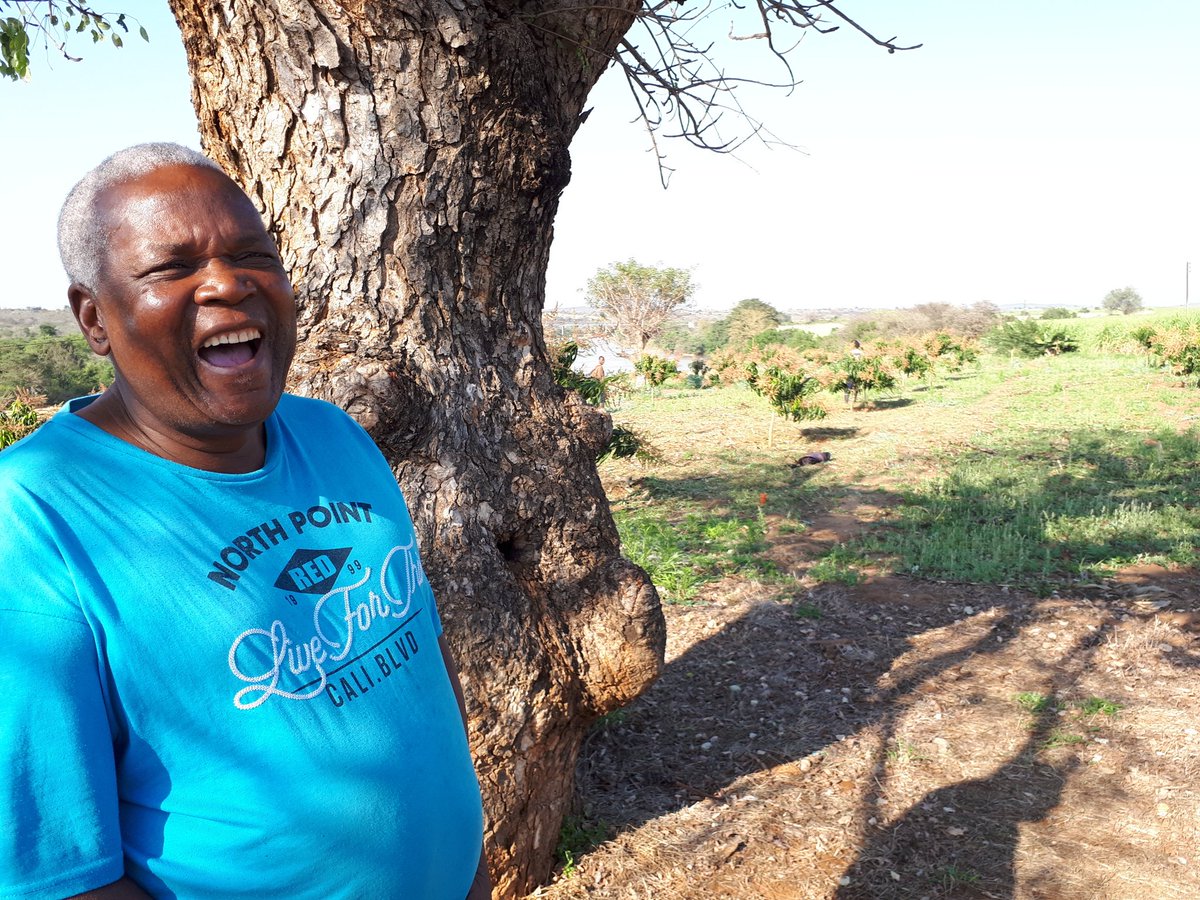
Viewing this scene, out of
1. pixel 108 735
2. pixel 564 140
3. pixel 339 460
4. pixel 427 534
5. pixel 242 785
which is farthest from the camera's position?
pixel 564 140

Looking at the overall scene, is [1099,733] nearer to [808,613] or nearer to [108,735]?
[808,613]

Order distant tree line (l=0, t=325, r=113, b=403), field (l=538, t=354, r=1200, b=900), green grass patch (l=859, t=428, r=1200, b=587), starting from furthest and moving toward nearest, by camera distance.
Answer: distant tree line (l=0, t=325, r=113, b=403), green grass patch (l=859, t=428, r=1200, b=587), field (l=538, t=354, r=1200, b=900)

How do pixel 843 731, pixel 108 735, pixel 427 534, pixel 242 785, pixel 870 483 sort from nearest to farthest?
pixel 108 735 < pixel 242 785 < pixel 427 534 < pixel 843 731 < pixel 870 483

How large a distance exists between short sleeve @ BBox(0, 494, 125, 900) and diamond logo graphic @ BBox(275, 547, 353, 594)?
0.90 feet

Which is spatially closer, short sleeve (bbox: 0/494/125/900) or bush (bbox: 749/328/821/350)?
short sleeve (bbox: 0/494/125/900)

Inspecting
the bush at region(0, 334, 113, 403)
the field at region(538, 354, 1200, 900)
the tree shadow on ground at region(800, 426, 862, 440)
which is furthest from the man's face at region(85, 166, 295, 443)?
the bush at region(0, 334, 113, 403)

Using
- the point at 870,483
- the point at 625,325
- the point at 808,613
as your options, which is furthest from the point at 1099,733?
the point at 625,325

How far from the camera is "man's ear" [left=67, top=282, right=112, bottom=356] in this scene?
1.27m

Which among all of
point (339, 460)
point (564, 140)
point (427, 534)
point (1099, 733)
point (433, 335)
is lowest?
point (1099, 733)

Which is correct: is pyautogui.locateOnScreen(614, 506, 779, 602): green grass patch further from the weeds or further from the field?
the weeds

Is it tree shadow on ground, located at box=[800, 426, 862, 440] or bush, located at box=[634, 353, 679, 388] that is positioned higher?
bush, located at box=[634, 353, 679, 388]

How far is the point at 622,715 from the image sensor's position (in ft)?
13.8

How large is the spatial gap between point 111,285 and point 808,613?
15.7 ft

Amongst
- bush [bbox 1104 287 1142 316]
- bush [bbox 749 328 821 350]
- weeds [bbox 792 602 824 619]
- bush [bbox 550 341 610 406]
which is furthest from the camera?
bush [bbox 1104 287 1142 316]
